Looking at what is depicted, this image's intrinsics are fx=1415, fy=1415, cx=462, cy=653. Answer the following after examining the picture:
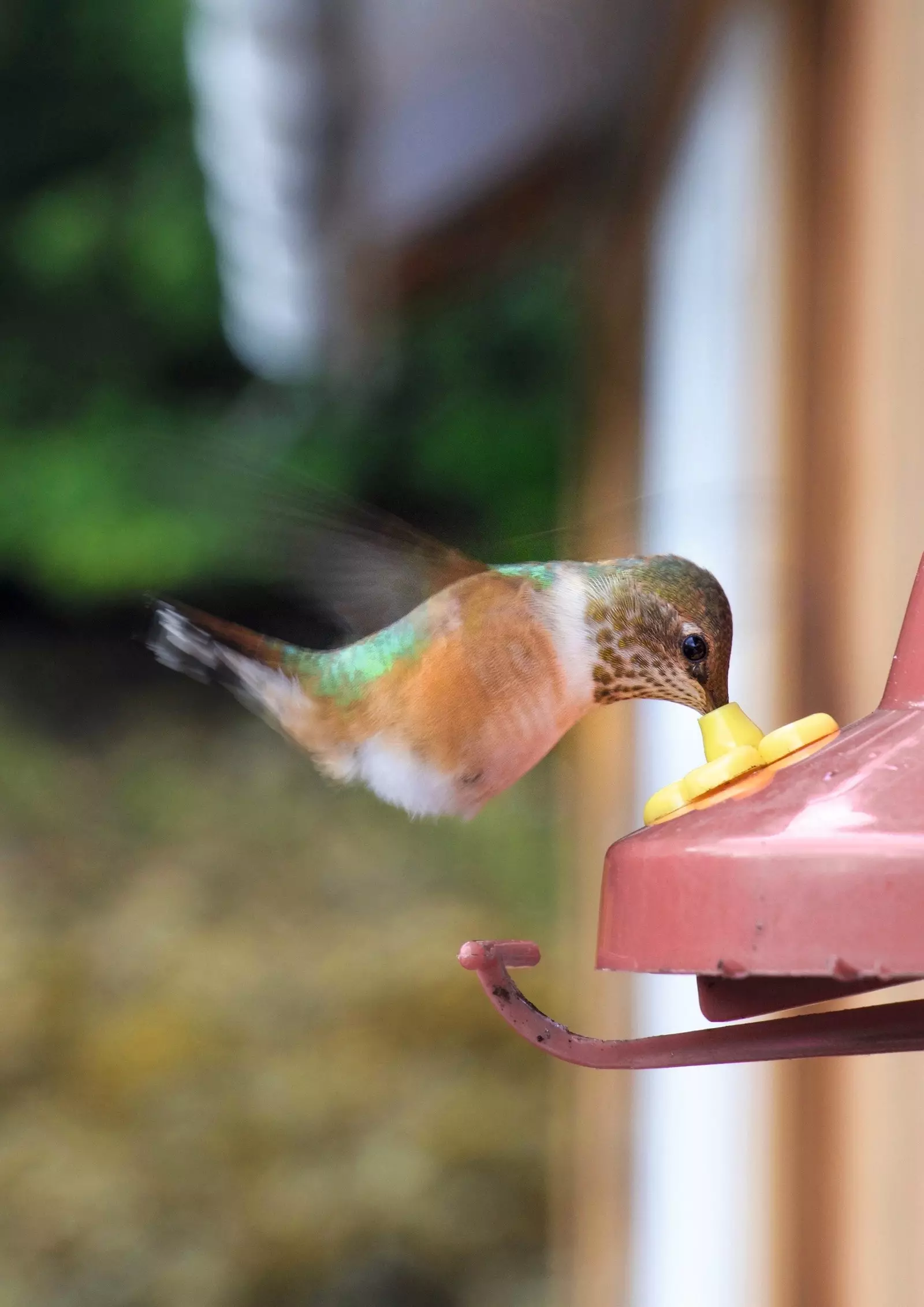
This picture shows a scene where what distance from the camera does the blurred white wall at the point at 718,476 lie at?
5.86 ft

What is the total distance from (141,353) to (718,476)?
284 cm

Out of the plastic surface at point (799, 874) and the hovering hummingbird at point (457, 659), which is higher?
the hovering hummingbird at point (457, 659)

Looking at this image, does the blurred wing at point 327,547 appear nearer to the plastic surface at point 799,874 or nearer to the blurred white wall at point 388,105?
the plastic surface at point 799,874

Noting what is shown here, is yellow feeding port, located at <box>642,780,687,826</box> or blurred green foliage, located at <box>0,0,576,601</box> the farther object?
blurred green foliage, located at <box>0,0,576,601</box>

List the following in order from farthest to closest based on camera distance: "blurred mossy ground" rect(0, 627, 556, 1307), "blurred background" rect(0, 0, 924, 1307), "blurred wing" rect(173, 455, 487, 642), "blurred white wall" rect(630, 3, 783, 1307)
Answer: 1. "blurred mossy ground" rect(0, 627, 556, 1307)
2. "blurred white wall" rect(630, 3, 783, 1307)
3. "blurred background" rect(0, 0, 924, 1307)
4. "blurred wing" rect(173, 455, 487, 642)

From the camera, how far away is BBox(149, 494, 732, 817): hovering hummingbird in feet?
2.71

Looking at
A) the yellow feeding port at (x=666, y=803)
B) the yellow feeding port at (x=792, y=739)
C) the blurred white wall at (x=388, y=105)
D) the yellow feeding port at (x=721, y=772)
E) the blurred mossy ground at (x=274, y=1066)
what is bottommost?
the blurred mossy ground at (x=274, y=1066)

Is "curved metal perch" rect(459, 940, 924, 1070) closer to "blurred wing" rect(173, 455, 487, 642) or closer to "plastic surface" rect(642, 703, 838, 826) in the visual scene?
"plastic surface" rect(642, 703, 838, 826)

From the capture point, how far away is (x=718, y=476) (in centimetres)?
208

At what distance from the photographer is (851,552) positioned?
1.46m

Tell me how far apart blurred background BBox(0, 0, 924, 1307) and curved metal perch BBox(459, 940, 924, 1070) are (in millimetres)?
317

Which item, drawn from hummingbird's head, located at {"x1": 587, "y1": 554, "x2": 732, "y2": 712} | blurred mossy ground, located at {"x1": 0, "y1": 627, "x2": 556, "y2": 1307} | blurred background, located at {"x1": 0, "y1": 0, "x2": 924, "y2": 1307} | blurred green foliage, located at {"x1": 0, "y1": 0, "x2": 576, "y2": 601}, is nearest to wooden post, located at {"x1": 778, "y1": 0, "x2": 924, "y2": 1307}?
blurred background, located at {"x1": 0, "y1": 0, "x2": 924, "y2": 1307}

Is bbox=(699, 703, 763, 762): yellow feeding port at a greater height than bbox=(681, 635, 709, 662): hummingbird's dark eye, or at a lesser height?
lesser

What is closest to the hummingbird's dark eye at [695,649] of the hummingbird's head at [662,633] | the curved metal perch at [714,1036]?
the hummingbird's head at [662,633]
